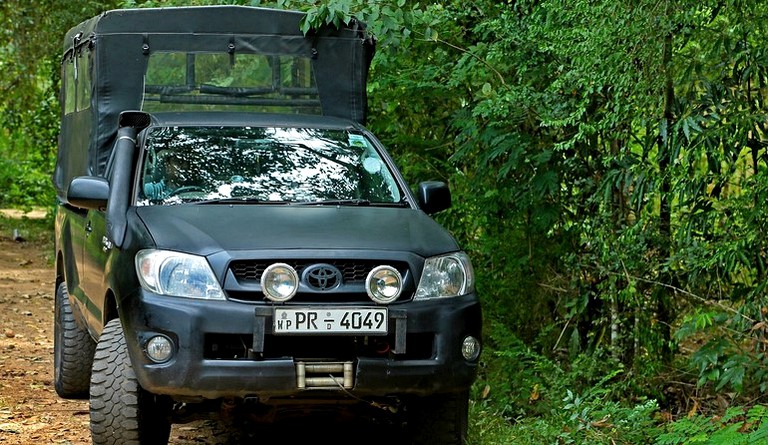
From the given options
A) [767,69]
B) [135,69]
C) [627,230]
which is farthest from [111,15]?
[767,69]

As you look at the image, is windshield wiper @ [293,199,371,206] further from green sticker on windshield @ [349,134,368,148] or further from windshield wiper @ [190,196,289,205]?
green sticker on windshield @ [349,134,368,148]

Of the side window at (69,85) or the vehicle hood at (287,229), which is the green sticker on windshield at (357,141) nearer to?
the vehicle hood at (287,229)

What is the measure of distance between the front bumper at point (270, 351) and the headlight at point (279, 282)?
80 millimetres

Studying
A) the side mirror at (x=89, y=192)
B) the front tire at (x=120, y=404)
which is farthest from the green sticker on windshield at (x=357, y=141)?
the front tire at (x=120, y=404)

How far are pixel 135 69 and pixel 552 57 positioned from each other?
9.49ft

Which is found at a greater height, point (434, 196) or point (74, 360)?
point (434, 196)

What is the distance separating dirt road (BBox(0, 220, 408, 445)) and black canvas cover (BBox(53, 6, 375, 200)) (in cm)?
151

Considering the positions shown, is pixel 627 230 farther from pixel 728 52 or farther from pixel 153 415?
pixel 153 415

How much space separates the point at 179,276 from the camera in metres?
5.27

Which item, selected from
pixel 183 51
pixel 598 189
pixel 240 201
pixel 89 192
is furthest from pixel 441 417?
pixel 183 51

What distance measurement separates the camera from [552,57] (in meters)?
8.41

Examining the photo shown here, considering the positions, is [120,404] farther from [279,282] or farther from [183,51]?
[183,51]

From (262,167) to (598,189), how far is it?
2.74m

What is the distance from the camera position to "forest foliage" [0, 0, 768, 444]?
6562 millimetres
